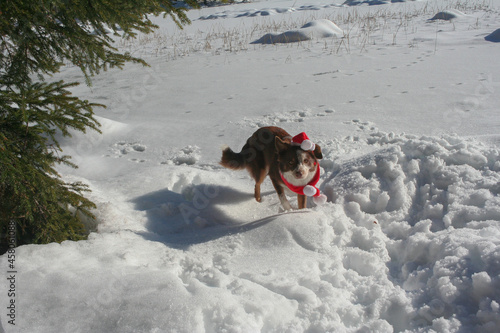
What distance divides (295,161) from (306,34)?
8598 mm

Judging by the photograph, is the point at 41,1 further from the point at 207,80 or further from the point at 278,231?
the point at 207,80

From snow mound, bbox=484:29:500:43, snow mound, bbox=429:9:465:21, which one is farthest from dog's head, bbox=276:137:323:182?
snow mound, bbox=429:9:465:21

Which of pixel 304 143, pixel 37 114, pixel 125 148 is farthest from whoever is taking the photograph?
pixel 125 148

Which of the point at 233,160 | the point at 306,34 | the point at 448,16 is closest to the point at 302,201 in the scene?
the point at 233,160

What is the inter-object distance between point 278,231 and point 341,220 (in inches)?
20.7

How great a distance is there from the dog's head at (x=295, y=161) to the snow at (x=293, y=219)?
0.36 m

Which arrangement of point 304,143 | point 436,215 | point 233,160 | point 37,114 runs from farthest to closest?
point 233,160 < point 304,143 < point 436,215 < point 37,114

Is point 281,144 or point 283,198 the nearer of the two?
point 281,144

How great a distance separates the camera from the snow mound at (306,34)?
35.2ft

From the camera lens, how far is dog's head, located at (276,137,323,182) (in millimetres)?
3129

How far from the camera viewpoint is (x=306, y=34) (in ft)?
35.2

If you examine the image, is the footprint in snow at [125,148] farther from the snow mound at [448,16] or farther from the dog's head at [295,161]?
the snow mound at [448,16]

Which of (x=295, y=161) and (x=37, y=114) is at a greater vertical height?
(x=37, y=114)

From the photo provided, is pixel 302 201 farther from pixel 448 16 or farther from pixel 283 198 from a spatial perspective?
pixel 448 16
